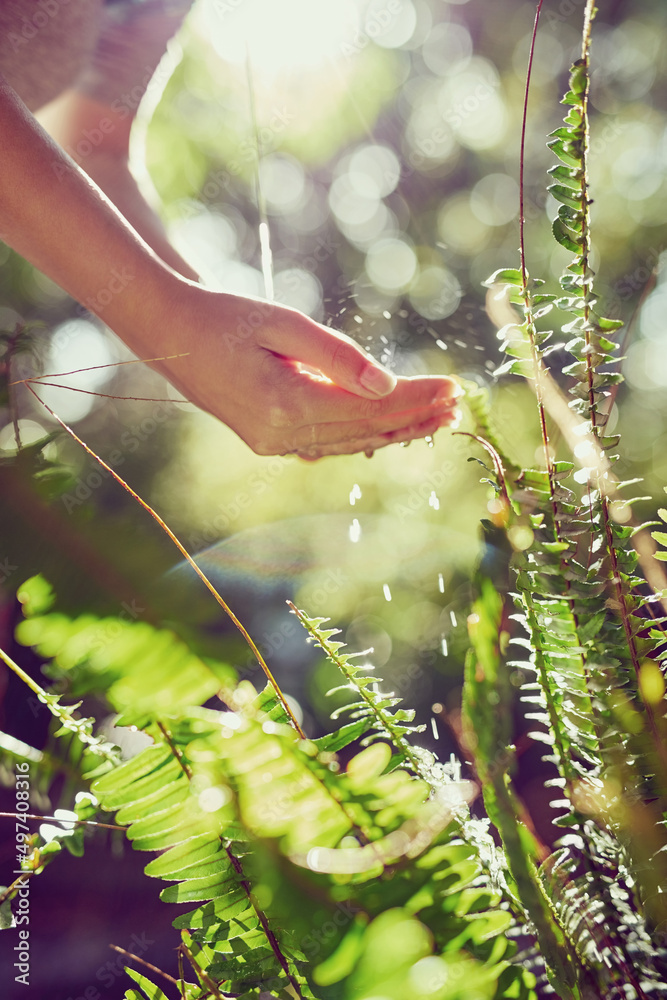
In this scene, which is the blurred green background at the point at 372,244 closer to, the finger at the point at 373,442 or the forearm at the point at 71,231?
the finger at the point at 373,442

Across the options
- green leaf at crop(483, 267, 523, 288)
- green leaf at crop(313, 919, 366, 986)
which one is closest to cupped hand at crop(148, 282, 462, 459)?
green leaf at crop(483, 267, 523, 288)

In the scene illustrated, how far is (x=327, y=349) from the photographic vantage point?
2.02ft

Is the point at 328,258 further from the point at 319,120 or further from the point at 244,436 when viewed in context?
the point at 244,436

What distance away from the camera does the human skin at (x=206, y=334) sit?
496mm

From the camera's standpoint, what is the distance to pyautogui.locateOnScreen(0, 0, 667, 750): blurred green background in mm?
1493

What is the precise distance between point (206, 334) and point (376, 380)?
6.7 inches

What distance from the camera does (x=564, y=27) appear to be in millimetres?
3219

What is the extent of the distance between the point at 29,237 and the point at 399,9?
3539 mm

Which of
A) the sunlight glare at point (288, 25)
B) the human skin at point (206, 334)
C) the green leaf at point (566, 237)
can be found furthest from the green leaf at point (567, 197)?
the sunlight glare at point (288, 25)

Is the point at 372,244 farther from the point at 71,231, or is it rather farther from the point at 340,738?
the point at 340,738

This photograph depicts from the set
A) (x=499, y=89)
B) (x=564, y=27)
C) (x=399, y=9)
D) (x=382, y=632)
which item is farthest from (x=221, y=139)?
(x=382, y=632)

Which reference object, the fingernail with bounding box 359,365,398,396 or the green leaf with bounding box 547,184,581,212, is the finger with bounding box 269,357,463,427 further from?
the green leaf with bounding box 547,184,581,212

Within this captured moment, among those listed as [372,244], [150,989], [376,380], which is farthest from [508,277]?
[372,244]

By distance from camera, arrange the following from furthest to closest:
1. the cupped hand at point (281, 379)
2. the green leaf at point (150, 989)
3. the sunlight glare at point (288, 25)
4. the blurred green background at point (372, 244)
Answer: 1. the blurred green background at point (372, 244)
2. the sunlight glare at point (288, 25)
3. the cupped hand at point (281, 379)
4. the green leaf at point (150, 989)
